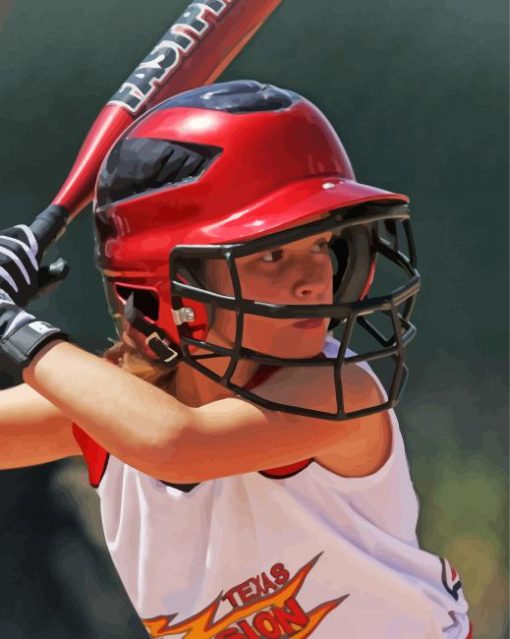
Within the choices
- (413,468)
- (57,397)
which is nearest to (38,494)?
(413,468)

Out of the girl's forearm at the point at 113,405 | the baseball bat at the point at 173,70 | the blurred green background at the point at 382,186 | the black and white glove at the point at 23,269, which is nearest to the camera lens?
the girl's forearm at the point at 113,405

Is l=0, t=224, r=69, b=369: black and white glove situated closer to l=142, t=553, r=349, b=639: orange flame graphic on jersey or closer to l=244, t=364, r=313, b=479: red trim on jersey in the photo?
l=244, t=364, r=313, b=479: red trim on jersey

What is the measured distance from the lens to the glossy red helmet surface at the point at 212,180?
53.8 inches

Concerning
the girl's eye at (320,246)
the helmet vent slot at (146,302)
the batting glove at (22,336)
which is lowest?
the helmet vent slot at (146,302)

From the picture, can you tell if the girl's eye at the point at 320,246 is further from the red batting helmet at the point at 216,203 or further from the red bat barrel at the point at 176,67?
the red bat barrel at the point at 176,67

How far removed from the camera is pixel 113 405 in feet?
4.11

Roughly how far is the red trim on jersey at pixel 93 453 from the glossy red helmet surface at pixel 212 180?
245 millimetres

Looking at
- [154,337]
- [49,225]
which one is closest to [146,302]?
[154,337]

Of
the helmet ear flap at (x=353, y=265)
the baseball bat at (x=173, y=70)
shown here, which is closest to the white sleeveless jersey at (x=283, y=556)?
the helmet ear flap at (x=353, y=265)

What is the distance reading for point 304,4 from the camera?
3590mm

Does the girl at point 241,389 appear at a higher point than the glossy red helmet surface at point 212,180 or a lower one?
lower

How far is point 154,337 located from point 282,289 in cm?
A: 22

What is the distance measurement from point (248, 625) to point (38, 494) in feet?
6.51

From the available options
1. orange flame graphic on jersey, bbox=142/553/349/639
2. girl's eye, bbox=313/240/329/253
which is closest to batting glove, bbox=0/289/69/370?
girl's eye, bbox=313/240/329/253
